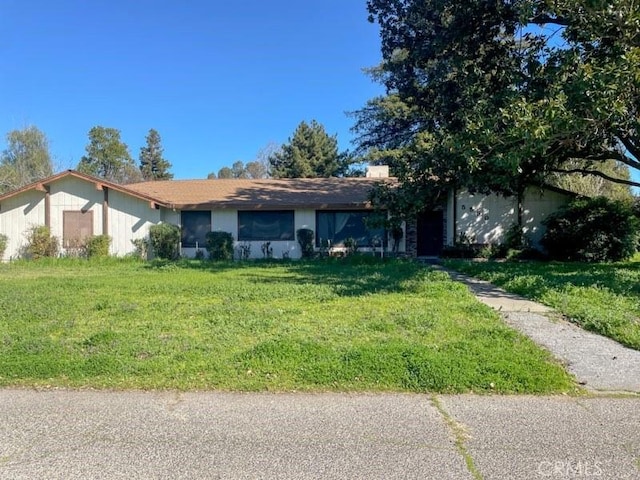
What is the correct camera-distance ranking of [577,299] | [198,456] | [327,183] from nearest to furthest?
[198,456] → [577,299] → [327,183]

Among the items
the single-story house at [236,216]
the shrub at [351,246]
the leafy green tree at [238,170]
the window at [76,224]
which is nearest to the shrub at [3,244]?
the single-story house at [236,216]

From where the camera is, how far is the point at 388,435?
3529 millimetres

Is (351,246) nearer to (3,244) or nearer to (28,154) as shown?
(3,244)

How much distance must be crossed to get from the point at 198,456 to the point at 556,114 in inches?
336

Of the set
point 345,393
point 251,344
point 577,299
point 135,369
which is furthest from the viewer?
point 577,299

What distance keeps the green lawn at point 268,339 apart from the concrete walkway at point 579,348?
0.27 metres

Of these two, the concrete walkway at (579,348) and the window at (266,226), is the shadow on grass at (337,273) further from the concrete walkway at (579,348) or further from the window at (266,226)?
the concrete walkway at (579,348)

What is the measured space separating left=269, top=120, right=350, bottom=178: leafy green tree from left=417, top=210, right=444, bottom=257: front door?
20505 mm

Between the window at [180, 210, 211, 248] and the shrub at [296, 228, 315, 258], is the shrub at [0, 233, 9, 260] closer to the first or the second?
the window at [180, 210, 211, 248]

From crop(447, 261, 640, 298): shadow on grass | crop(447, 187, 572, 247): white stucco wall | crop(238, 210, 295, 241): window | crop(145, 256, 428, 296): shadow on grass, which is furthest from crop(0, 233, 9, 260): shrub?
crop(447, 187, 572, 247): white stucco wall

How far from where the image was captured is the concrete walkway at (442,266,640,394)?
480 cm

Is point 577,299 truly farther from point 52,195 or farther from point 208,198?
point 52,195

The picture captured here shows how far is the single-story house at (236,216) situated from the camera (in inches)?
742

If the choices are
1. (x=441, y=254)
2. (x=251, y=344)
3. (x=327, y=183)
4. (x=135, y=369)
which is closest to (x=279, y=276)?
(x=251, y=344)
